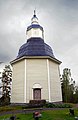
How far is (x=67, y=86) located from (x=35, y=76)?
1759cm

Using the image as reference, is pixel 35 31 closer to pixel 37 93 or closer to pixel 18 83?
pixel 18 83

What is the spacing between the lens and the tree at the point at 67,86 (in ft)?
131

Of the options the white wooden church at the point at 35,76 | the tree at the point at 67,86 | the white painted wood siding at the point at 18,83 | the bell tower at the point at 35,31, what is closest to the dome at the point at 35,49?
the white wooden church at the point at 35,76

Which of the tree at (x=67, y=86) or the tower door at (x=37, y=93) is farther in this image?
the tree at (x=67, y=86)

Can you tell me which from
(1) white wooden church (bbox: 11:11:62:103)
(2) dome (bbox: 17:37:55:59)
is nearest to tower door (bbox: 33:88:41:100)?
(1) white wooden church (bbox: 11:11:62:103)

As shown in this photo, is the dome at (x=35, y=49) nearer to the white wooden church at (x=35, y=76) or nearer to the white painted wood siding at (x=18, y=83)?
the white wooden church at (x=35, y=76)

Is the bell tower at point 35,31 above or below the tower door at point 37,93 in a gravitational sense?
above

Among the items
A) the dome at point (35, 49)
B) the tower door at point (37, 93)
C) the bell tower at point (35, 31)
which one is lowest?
the tower door at point (37, 93)

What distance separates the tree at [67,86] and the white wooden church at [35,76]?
44.3 feet

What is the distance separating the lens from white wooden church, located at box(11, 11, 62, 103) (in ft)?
81.9

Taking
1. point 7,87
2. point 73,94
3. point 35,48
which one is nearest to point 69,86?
point 73,94

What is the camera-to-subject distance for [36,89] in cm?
2512

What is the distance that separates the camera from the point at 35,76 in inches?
1005

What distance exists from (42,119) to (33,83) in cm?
1147
